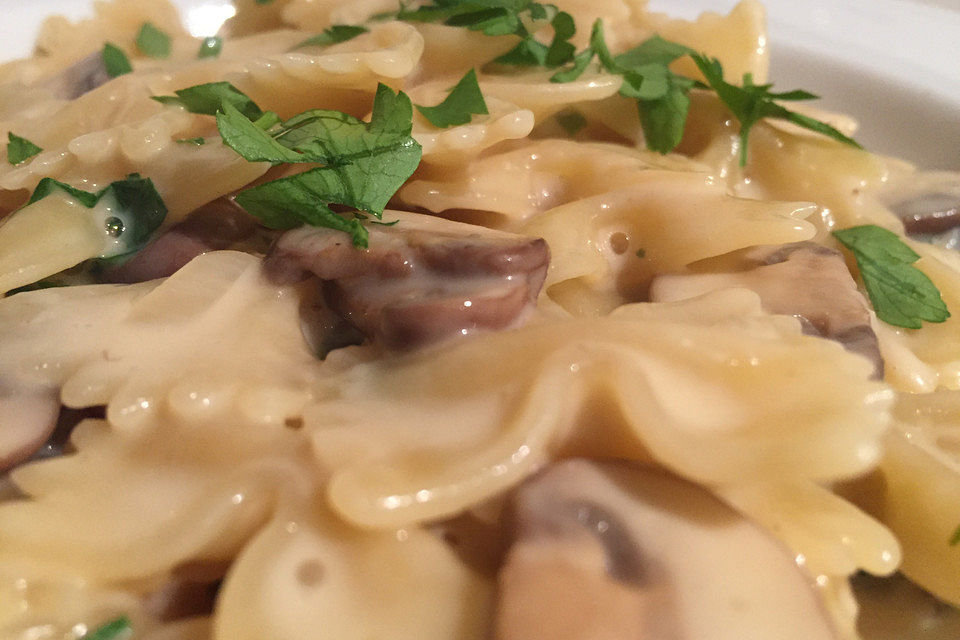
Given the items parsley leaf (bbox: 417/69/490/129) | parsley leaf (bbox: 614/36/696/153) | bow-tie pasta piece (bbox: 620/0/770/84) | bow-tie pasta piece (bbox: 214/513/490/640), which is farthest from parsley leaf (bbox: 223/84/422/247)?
bow-tie pasta piece (bbox: 620/0/770/84)

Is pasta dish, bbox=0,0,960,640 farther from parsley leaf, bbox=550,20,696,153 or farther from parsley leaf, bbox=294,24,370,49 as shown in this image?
parsley leaf, bbox=294,24,370,49

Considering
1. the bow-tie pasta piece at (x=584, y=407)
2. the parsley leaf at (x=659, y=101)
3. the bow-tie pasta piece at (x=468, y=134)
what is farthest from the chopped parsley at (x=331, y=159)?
the parsley leaf at (x=659, y=101)

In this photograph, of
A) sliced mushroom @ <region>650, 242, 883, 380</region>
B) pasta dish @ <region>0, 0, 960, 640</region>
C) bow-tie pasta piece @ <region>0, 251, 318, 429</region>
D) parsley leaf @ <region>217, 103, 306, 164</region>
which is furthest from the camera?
sliced mushroom @ <region>650, 242, 883, 380</region>

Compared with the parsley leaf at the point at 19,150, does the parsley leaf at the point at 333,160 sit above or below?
above

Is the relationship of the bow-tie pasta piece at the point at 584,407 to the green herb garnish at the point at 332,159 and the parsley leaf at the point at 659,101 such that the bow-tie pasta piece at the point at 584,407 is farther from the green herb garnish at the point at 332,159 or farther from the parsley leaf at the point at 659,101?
the parsley leaf at the point at 659,101

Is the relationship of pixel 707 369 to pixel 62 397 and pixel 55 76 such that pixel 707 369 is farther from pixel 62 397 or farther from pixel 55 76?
pixel 55 76

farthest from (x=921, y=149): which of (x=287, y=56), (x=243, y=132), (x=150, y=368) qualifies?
(x=150, y=368)

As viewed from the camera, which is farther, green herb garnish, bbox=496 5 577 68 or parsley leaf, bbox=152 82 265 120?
green herb garnish, bbox=496 5 577 68
